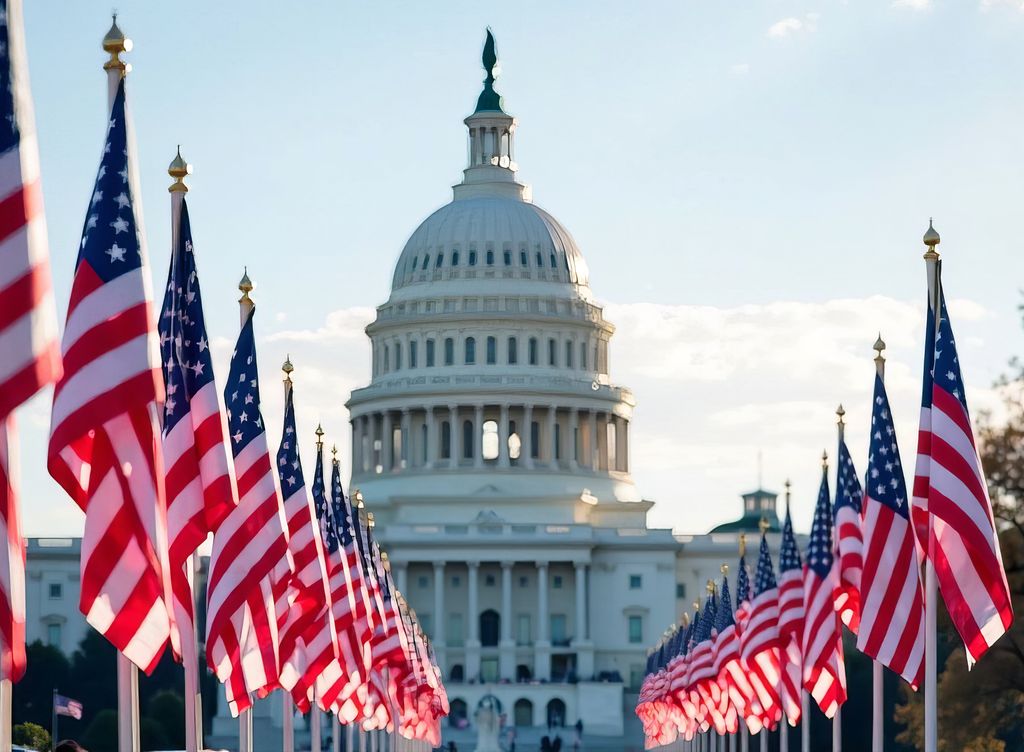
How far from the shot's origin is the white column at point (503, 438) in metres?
158

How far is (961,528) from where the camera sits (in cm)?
3275

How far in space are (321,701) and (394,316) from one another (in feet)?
382

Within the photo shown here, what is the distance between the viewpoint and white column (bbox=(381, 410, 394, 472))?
524ft

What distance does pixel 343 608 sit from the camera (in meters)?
45.8

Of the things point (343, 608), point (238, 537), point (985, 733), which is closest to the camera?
point (238, 537)

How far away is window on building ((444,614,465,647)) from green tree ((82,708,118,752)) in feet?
159

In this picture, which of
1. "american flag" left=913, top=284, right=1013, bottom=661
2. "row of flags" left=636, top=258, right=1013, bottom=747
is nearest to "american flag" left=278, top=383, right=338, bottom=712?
"row of flags" left=636, top=258, right=1013, bottom=747

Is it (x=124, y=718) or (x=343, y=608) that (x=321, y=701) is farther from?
(x=124, y=718)

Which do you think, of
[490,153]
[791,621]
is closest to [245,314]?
[791,621]

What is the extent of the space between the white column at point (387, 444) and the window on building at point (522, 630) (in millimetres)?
15042

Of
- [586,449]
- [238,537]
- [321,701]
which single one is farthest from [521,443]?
[238,537]

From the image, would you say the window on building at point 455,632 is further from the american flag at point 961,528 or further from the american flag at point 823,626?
the american flag at point 961,528

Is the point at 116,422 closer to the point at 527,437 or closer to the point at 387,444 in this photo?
the point at 527,437

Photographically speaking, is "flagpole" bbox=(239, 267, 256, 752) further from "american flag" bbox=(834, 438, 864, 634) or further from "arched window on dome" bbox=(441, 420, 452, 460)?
"arched window on dome" bbox=(441, 420, 452, 460)
